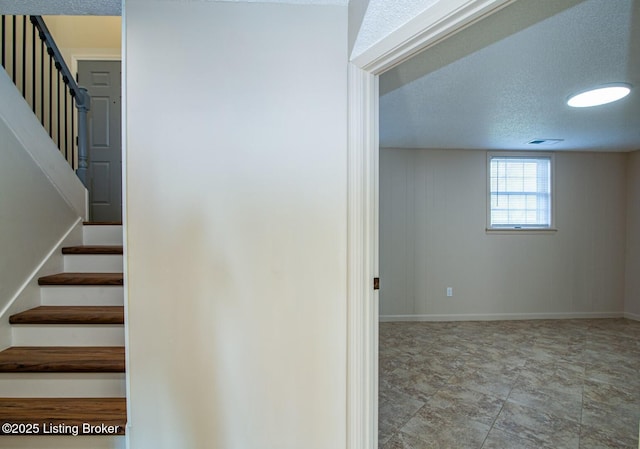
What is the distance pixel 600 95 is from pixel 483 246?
2.19 metres

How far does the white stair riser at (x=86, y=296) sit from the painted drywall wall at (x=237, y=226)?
2.35ft

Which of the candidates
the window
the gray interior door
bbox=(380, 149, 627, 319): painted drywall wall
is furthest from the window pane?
the gray interior door

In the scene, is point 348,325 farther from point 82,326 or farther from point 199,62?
point 82,326

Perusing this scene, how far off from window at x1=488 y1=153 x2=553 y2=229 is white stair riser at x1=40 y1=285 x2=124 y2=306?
4.27 m

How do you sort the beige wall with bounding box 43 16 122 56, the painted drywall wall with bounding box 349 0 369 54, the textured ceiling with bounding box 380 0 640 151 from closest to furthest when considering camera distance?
the painted drywall wall with bounding box 349 0 369 54 < the textured ceiling with bounding box 380 0 640 151 < the beige wall with bounding box 43 16 122 56

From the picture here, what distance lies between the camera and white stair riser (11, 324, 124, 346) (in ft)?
5.56

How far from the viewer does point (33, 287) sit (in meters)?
1.83

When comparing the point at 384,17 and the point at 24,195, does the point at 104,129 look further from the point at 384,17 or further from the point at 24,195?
the point at 384,17

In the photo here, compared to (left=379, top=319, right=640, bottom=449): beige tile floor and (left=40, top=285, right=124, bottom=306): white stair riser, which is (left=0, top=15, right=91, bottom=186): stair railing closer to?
(left=40, top=285, right=124, bottom=306): white stair riser

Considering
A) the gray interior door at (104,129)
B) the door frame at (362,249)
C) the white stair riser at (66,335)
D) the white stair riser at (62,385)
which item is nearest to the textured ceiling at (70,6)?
the door frame at (362,249)

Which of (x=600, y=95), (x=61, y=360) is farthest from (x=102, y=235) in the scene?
(x=600, y=95)

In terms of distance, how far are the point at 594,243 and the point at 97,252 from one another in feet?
19.0

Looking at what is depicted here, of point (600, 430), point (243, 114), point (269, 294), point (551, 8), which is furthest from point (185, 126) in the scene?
point (600, 430)

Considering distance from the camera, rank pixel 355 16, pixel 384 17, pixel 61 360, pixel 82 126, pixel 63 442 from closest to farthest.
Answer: pixel 384 17, pixel 355 16, pixel 63 442, pixel 61 360, pixel 82 126
